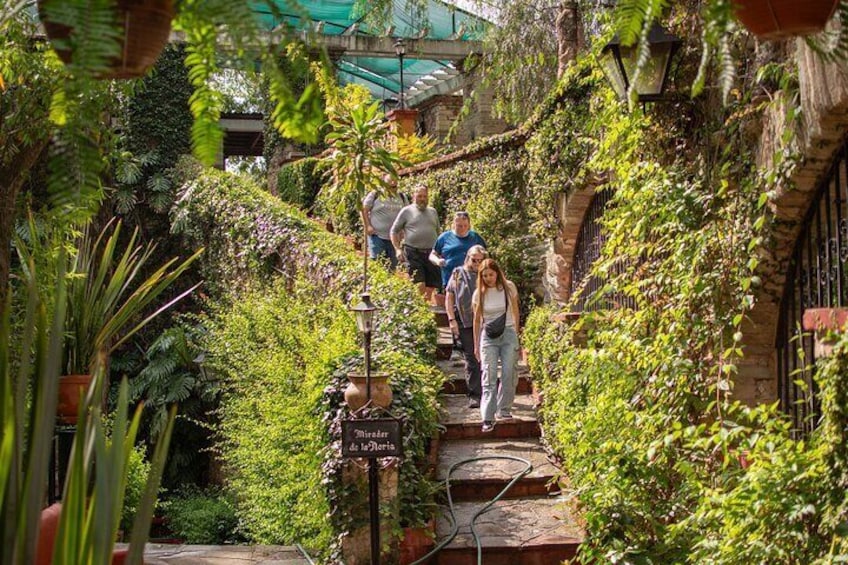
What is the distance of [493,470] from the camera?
754cm

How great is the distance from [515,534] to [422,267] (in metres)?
4.51

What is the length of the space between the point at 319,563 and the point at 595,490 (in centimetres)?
196

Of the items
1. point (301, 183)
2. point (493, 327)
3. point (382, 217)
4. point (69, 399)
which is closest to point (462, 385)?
point (493, 327)

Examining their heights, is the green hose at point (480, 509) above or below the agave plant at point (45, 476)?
below

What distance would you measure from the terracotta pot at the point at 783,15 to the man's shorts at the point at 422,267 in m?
8.49

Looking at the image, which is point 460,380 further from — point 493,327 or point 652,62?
point 652,62

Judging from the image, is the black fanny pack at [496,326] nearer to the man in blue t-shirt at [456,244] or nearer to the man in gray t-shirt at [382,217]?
the man in blue t-shirt at [456,244]

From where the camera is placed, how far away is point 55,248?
265 inches

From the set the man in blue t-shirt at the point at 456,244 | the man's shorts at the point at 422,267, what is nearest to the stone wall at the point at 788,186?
the man in blue t-shirt at the point at 456,244

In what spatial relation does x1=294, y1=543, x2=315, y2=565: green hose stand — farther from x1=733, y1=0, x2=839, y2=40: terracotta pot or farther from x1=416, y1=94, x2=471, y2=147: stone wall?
x1=416, y1=94, x2=471, y2=147: stone wall

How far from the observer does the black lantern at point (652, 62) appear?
18.2 feet

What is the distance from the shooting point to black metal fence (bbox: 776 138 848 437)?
4555 millimetres

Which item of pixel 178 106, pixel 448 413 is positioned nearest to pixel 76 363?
pixel 448 413

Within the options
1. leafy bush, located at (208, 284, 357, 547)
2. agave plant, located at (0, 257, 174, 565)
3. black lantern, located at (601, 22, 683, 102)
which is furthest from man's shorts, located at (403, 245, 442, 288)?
agave plant, located at (0, 257, 174, 565)
